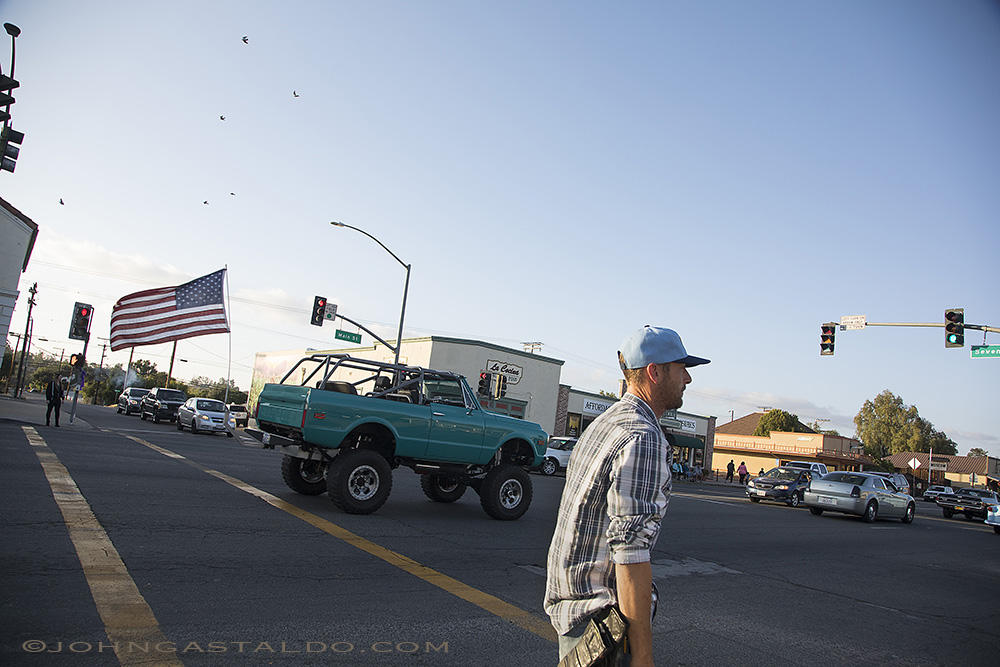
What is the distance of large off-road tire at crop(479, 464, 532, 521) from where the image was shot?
10359 mm

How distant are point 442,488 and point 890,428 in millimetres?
97842

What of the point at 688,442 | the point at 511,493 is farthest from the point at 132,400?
the point at 688,442

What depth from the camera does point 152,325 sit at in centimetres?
2638

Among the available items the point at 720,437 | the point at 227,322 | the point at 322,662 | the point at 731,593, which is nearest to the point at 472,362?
the point at 227,322

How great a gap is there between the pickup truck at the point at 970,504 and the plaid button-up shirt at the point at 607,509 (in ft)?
114

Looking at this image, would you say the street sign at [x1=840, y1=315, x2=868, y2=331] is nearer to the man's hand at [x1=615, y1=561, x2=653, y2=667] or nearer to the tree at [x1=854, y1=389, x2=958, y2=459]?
the man's hand at [x1=615, y1=561, x2=653, y2=667]

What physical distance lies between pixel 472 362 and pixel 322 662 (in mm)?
36519

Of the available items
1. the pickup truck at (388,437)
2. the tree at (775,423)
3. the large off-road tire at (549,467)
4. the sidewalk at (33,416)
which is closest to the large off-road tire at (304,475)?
the pickup truck at (388,437)

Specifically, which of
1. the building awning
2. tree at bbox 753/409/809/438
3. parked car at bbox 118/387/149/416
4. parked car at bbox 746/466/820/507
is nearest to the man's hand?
parked car at bbox 746/466/820/507

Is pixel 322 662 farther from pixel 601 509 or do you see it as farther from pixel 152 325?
pixel 152 325

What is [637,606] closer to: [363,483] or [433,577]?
[433,577]

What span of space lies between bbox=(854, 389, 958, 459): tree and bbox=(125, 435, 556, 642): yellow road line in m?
96.7

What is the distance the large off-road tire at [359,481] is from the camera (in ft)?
29.6

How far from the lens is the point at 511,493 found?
35.0 ft
